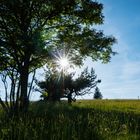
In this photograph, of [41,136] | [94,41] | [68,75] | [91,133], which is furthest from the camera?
[68,75]

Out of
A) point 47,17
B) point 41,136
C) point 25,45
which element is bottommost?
point 41,136

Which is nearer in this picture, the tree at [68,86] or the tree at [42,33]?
the tree at [42,33]

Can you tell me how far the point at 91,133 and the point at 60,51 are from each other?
8.85m

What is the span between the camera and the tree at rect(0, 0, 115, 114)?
16.6 meters

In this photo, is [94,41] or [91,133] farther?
[94,41]

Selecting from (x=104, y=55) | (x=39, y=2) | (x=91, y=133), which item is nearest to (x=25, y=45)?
(x=39, y=2)

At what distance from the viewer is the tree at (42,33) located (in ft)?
54.3

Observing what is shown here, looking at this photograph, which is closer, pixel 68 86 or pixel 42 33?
pixel 42 33

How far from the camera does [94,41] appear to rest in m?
18.4

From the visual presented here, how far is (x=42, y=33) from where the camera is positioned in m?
18.0

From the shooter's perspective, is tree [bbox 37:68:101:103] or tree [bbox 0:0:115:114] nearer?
tree [bbox 0:0:115:114]

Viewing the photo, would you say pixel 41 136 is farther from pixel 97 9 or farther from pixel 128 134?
pixel 97 9

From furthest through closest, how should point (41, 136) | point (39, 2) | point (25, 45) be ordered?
1. point (39, 2)
2. point (25, 45)
3. point (41, 136)

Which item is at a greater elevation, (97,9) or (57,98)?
(97,9)
